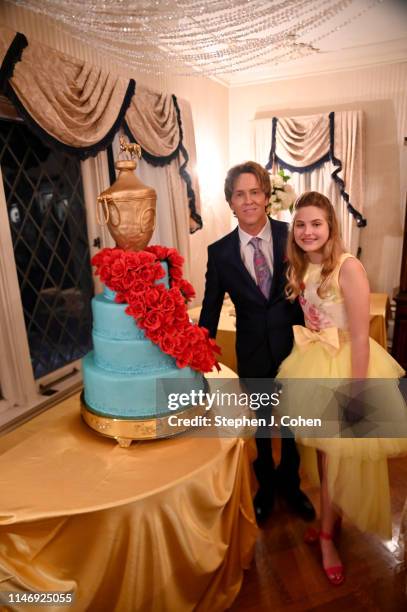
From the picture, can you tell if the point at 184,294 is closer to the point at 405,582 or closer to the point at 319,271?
the point at 319,271

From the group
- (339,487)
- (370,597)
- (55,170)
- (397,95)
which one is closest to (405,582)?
(370,597)

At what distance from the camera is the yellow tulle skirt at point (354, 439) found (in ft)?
4.89

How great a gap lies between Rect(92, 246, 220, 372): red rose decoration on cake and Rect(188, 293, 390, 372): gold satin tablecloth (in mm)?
1382

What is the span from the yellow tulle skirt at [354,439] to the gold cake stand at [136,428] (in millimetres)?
533

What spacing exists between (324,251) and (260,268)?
1.00ft

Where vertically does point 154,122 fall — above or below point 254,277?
above

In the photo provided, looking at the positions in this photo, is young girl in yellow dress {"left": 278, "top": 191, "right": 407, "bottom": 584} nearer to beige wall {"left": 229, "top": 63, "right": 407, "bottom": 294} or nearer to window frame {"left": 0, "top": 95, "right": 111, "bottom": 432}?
window frame {"left": 0, "top": 95, "right": 111, "bottom": 432}

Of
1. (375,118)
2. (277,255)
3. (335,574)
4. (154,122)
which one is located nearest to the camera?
(335,574)

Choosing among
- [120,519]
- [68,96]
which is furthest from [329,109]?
[120,519]

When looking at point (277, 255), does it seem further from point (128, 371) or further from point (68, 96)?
point (68, 96)

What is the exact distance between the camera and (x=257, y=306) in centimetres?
172

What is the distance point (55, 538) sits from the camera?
1124mm

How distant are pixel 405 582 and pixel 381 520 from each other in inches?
12.3

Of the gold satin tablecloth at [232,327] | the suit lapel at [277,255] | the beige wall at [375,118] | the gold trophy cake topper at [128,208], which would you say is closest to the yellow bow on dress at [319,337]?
the suit lapel at [277,255]
